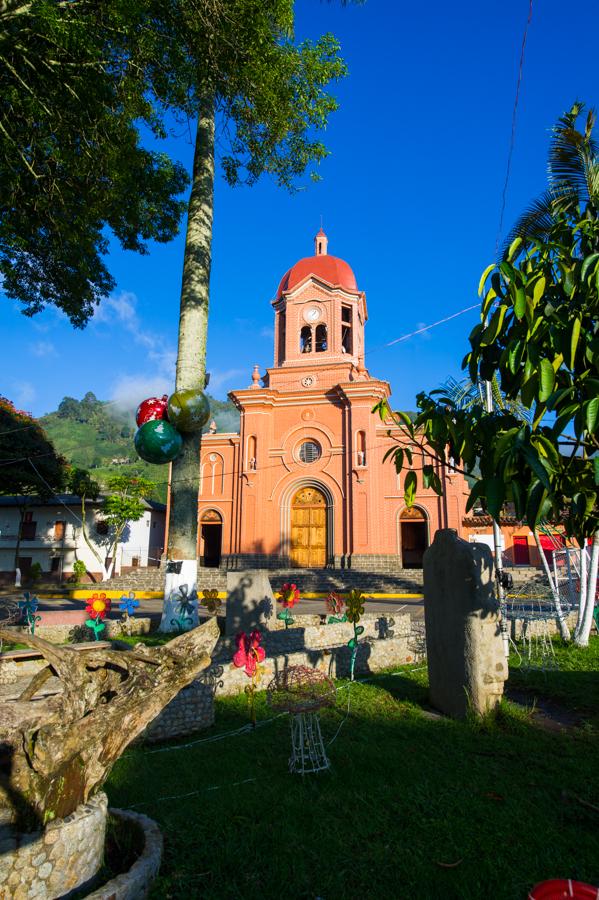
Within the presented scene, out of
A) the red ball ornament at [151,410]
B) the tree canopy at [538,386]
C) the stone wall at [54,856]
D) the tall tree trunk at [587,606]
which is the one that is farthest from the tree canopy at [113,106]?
the tall tree trunk at [587,606]

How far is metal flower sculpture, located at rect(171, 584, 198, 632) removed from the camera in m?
10.9

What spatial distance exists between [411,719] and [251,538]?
2096 cm

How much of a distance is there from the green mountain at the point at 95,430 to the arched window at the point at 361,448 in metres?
51.0

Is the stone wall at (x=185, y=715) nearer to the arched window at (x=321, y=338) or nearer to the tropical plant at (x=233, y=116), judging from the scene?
the tropical plant at (x=233, y=116)

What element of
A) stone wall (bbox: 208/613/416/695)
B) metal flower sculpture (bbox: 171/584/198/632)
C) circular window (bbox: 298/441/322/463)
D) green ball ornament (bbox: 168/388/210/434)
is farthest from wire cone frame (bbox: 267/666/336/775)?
circular window (bbox: 298/441/322/463)

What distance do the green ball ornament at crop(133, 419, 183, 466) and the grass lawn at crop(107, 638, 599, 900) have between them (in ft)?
14.1

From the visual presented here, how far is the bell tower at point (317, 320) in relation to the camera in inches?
1147

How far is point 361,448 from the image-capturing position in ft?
87.3

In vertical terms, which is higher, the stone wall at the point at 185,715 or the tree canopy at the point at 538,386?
the tree canopy at the point at 538,386

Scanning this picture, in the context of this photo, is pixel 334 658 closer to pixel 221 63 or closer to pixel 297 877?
pixel 297 877

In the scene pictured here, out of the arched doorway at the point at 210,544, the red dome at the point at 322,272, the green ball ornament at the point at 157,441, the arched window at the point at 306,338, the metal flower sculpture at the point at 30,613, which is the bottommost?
the metal flower sculpture at the point at 30,613

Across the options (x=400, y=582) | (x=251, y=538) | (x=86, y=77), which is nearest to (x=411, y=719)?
(x=86, y=77)

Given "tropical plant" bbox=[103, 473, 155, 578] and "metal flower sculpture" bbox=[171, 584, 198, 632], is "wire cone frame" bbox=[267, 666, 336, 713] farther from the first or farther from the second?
"tropical plant" bbox=[103, 473, 155, 578]

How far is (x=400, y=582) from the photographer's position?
75.8ft
